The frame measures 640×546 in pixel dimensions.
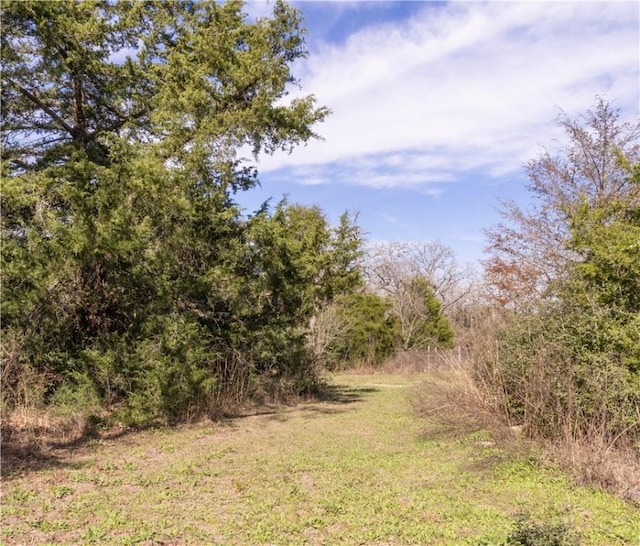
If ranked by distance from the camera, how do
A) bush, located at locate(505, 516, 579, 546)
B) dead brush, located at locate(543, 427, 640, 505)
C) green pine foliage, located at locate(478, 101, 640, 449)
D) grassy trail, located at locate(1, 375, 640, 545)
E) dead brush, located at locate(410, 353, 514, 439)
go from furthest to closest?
dead brush, located at locate(410, 353, 514, 439), green pine foliage, located at locate(478, 101, 640, 449), dead brush, located at locate(543, 427, 640, 505), grassy trail, located at locate(1, 375, 640, 545), bush, located at locate(505, 516, 579, 546)

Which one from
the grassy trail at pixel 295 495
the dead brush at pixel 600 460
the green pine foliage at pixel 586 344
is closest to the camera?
the grassy trail at pixel 295 495

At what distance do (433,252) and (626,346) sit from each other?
3413 cm

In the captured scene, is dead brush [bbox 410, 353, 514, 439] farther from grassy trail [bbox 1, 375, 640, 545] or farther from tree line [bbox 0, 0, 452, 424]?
tree line [bbox 0, 0, 452, 424]

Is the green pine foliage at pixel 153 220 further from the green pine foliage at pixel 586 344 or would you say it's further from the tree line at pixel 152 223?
the green pine foliage at pixel 586 344

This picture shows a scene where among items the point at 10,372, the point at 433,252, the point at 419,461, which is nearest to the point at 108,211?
the point at 10,372

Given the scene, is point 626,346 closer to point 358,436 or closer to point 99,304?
point 358,436

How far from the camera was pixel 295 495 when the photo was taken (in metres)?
5.46

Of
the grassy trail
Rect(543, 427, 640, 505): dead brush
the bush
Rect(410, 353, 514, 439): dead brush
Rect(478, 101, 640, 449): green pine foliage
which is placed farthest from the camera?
Rect(410, 353, 514, 439): dead brush

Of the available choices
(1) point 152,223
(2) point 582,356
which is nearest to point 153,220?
(1) point 152,223

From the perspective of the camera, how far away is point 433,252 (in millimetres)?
39875

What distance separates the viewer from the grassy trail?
4.38 meters

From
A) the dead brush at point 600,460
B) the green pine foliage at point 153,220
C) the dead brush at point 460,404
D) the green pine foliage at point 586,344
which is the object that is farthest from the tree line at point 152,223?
the dead brush at point 600,460

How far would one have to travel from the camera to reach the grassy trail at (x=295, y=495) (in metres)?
4.38

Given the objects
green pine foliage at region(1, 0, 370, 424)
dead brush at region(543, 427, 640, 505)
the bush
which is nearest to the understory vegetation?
dead brush at region(543, 427, 640, 505)
